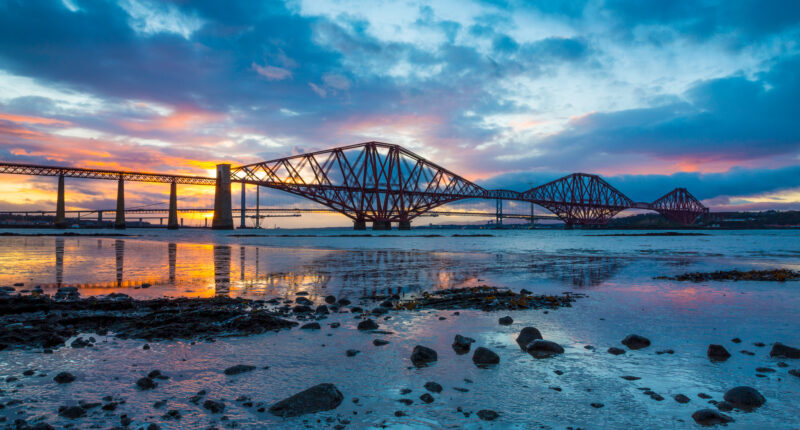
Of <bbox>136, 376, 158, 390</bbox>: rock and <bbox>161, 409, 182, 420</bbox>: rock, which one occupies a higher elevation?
<bbox>136, 376, 158, 390</bbox>: rock

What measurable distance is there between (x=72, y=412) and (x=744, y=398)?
4.95 metres

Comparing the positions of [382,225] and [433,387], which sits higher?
[382,225]

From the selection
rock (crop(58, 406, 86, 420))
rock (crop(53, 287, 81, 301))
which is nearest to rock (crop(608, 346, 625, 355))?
rock (crop(58, 406, 86, 420))

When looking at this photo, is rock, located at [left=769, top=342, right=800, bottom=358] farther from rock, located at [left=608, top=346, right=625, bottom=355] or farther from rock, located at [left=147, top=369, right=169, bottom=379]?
rock, located at [left=147, top=369, right=169, bottom=379]

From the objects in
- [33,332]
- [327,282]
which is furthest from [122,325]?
[327,282]

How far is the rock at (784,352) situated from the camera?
14.7 feet

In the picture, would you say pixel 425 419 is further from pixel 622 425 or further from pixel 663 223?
pixel 663 223

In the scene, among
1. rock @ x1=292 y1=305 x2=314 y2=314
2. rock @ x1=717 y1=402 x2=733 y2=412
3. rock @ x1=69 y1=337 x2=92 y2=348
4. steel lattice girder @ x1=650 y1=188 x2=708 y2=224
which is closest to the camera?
rock @ x1=717 y1=402 x2=733 y2=412

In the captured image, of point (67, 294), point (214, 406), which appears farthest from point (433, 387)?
point (67, 294)

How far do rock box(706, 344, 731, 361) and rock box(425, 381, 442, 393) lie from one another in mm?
3004

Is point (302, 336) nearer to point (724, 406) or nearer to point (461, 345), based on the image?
point (461, 345)

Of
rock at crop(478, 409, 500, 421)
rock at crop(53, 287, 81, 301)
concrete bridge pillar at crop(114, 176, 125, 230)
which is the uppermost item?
concrete bridge pillar at crop(114, 176, 125, 230)

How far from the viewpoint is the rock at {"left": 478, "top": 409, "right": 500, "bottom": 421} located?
3.04 metres

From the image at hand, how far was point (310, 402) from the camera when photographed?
3193mm
